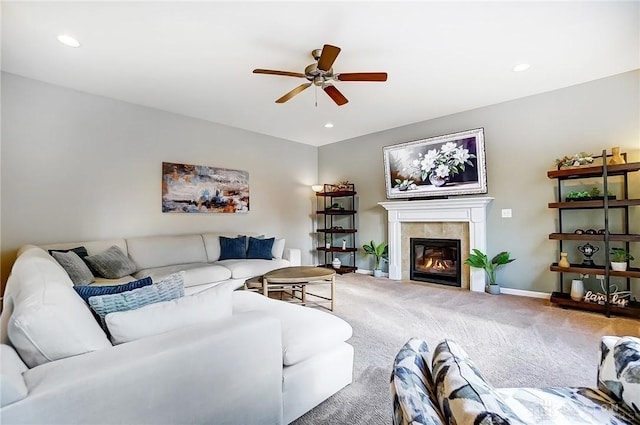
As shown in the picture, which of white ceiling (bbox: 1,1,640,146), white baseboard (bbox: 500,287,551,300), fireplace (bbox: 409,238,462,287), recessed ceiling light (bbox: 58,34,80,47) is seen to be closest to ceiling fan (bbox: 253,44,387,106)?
white ceiling (bbox: 1,1,640,146)

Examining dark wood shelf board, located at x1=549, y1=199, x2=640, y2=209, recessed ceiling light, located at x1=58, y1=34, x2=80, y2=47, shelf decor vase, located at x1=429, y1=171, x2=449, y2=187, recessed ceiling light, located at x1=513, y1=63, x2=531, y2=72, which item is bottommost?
dark wood shelf board, located at x1=549, y1=199, x2=640, y2=209

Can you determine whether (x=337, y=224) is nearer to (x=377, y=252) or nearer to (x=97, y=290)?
(x=377, y=252)

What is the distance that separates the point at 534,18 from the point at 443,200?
264 cm

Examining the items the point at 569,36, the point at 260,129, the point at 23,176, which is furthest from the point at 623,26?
the point at 23,176

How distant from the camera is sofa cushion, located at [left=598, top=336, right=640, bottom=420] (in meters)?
0.98

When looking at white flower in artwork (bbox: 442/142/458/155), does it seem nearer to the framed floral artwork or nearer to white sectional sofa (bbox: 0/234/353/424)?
the framed floral artwork

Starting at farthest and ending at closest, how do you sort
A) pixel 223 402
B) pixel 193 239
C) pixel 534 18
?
pixel 193 239 < pixel 534 18 < pixel 223 402

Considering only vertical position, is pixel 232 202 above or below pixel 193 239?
above

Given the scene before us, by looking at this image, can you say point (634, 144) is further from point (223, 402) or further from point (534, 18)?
point (223, 402)

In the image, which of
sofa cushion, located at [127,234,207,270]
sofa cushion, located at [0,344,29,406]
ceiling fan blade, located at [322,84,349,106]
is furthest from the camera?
sofa cushion, located at [127,234,207,270]

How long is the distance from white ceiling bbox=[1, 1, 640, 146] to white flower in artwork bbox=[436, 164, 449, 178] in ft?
3.16

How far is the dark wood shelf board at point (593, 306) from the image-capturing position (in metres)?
3.05

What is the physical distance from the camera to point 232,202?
5.16m

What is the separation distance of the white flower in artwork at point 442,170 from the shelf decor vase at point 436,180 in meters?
0.05
